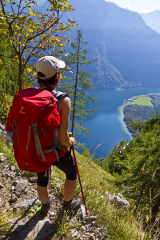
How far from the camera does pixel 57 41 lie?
17.6 feet

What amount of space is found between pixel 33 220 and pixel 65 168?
0.89 meters

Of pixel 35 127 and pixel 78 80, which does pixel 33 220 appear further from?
pixel 78 80

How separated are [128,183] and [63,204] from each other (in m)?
5.33

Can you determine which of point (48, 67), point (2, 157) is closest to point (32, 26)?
point (2, 157)

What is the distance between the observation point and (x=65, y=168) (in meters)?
3.05

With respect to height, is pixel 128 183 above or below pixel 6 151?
below

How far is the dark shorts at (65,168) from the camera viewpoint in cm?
300

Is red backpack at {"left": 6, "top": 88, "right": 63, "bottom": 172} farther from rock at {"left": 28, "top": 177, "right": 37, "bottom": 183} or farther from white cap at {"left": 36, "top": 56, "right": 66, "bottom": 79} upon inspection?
rock at {"left": 28, "top": 177, "right": 37, "bottom": 183}

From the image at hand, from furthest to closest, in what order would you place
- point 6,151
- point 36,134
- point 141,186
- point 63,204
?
1. point 141,186
2. point 6,151
3. point 63,204
4. point 36,134

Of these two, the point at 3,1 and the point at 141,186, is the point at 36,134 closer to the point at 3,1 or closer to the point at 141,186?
the point at 3,1

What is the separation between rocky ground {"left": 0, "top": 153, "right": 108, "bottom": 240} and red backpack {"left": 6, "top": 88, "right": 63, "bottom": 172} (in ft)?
3.21

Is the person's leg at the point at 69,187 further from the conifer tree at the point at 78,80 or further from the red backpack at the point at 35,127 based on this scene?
the conifer tree at the point at 78,80

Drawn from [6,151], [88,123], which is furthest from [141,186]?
[88,123]

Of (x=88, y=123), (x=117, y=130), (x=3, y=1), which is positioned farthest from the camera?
(x=88, y=123)
